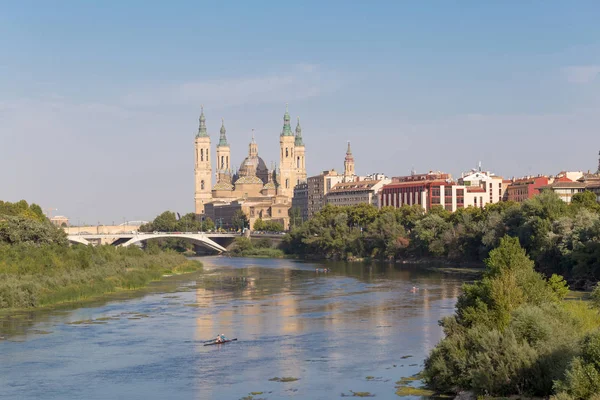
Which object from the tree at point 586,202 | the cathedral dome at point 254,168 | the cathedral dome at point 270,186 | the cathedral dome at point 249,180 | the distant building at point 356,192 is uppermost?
the cathedral dome at point 254,168

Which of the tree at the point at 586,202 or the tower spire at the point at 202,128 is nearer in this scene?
the tree at the point at 586,202

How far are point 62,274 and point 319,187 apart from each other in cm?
9718

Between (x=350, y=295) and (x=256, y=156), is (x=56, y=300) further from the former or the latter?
(x=256, y=156)

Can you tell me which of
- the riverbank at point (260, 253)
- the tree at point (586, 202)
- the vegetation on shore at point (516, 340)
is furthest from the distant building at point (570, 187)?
the vegetation on shore at point (516, 340)

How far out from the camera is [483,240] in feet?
207

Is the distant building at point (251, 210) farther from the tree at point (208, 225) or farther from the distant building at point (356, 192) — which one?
the distant building at point (356, 192)

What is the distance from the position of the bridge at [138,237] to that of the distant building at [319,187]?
31374mm

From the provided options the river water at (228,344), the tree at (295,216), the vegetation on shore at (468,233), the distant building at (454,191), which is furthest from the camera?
the tree at (295,216)

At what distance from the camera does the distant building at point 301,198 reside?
152 meters

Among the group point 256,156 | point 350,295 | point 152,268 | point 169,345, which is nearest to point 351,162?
point 256,156

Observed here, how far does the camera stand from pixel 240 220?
147750mm

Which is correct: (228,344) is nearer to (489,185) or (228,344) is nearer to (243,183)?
(489,185)

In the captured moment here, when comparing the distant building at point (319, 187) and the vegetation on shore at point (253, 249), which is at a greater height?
the distant building at point (319, 187)

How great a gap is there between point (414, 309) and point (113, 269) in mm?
21613
